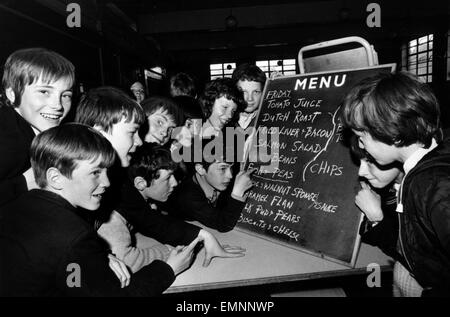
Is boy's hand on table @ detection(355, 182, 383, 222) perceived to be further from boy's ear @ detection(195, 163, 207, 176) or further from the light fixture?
the light fixture

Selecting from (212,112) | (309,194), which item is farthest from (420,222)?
(212,112)

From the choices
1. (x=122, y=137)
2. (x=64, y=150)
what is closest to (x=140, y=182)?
(x=122, y=137)

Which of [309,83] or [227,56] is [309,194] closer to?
[309,83]

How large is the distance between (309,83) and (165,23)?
35.5ft

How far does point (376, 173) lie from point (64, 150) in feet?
4.42

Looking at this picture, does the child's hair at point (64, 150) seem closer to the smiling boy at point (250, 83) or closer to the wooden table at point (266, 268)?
the wooden table at point (266, 268)

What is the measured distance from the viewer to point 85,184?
4.27 ft

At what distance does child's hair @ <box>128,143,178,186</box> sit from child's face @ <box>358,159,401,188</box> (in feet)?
3.70

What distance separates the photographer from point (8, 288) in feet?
3.51

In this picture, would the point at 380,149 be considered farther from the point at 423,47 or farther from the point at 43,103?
the point at 423,47

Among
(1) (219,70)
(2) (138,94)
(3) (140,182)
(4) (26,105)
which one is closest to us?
(4) (26,105)

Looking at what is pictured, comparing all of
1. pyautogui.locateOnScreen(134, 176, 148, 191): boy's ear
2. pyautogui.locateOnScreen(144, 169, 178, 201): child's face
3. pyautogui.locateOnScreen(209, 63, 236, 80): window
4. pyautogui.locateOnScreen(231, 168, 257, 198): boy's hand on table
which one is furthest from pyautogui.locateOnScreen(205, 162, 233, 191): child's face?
pyautogui.locateOnScreen(209, 63, 236, 80): window

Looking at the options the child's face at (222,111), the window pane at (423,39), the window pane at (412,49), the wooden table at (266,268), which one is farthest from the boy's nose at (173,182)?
the window pane at (412,49)

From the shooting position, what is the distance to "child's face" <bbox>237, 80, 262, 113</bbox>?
111 inches
